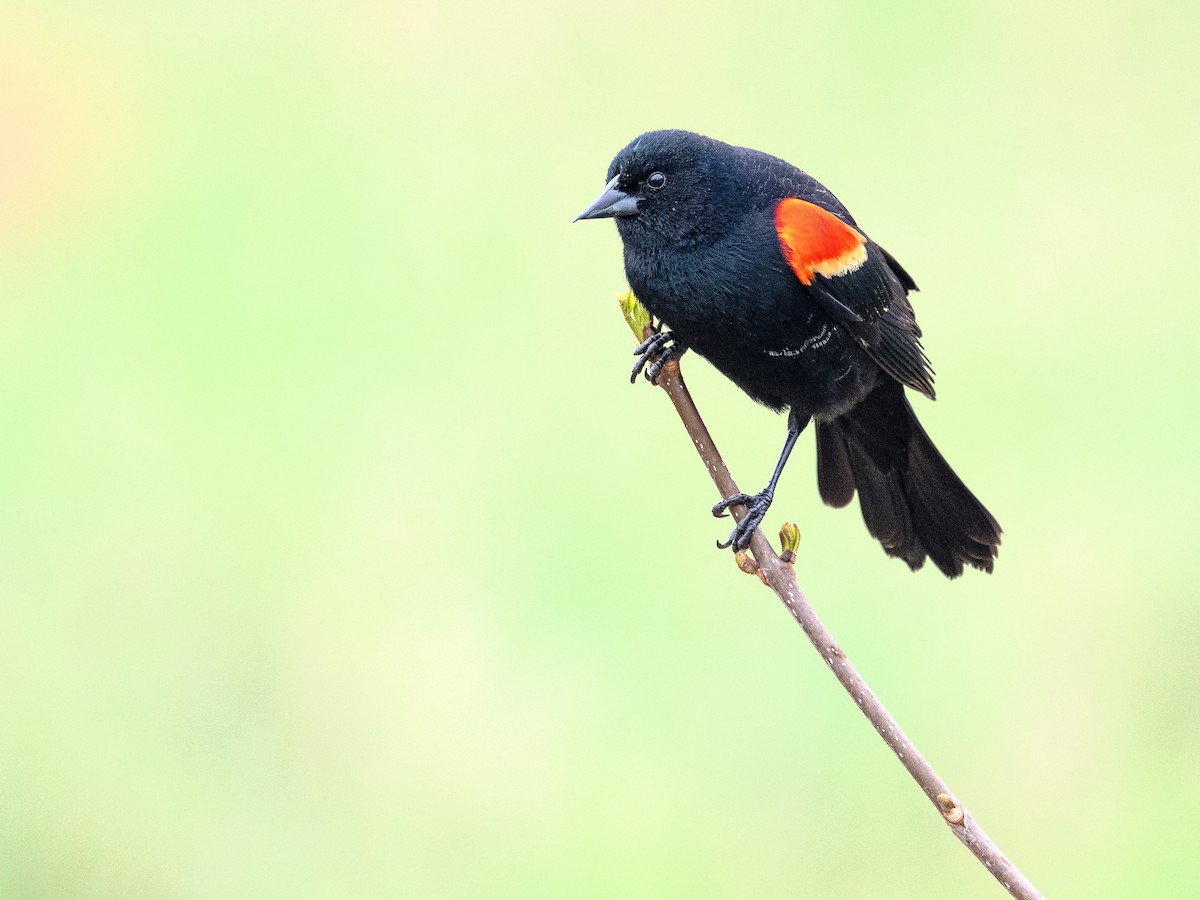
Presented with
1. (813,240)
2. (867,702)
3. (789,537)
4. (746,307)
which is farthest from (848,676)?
(813,240)

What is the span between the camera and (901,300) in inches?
83.7

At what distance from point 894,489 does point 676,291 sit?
26.5 inches

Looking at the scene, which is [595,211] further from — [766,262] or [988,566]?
[988,566]

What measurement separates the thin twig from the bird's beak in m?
0.45

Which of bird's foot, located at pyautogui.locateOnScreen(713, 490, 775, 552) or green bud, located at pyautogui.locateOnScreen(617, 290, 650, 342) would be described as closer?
green bud, located at pyautogui.locateOnScreen(617, 290, 650, 342)

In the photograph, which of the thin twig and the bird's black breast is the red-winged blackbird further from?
the thin twig

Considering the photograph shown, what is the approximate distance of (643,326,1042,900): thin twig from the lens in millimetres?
1163

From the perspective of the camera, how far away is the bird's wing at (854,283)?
1882mm

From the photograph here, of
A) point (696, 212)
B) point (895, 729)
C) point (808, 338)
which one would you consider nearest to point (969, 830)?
point (895, 729)

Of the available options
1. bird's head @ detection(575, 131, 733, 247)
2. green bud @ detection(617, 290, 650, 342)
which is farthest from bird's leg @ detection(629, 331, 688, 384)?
green bud @ detection(617, 290, 650, 342)

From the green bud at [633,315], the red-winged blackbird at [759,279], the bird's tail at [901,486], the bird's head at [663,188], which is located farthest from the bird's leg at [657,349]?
the bird's tail at [901,486]

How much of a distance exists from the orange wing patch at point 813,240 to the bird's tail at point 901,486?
323 mm

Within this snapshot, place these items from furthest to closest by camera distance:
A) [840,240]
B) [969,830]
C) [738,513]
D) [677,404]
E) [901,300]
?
[901,300] < [840,240] < [738,513] < [677,404] < [969,830]

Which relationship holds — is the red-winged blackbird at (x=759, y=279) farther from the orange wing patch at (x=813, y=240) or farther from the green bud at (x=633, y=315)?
the green bud at (x=633, y=315)
